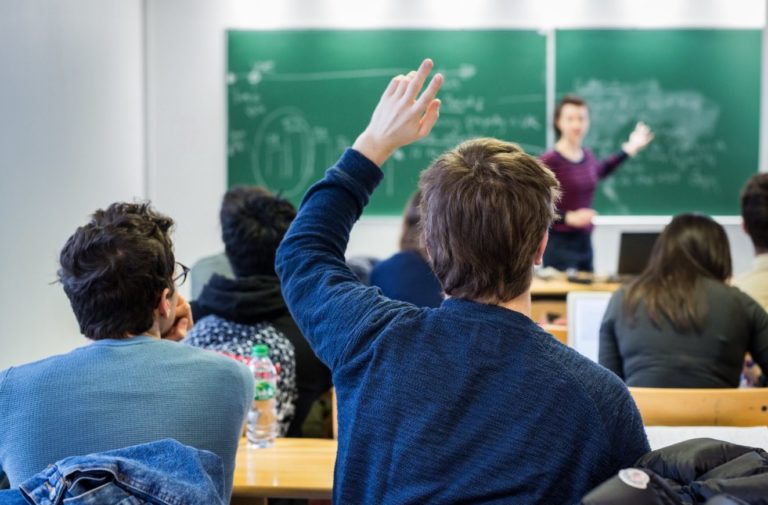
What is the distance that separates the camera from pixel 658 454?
1198mm

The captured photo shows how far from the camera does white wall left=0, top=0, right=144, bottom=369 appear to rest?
3816mm

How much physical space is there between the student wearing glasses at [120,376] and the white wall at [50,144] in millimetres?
2186

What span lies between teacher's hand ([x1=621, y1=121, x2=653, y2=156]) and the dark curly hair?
3.63m

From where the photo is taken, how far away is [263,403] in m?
2.46

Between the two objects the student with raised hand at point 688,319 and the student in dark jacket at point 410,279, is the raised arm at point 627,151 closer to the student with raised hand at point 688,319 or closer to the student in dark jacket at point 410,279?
the student in dark jacket at point 410,279

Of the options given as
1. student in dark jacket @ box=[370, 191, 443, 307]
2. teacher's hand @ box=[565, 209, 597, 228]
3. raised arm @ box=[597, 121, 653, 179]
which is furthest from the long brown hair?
raised arm @ box=[597, 121, 653, 179]

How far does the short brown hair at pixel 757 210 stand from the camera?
3193 mm

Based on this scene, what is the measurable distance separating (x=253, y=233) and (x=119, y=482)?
1.59 meters

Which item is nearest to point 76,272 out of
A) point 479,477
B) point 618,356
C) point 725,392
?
point 479,477

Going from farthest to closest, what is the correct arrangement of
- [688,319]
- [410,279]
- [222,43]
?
1. [222,43]
2. [410,279]
3. [688,319]

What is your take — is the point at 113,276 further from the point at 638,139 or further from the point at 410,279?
the point at 638,139

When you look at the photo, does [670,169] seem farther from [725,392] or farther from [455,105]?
[725,392]

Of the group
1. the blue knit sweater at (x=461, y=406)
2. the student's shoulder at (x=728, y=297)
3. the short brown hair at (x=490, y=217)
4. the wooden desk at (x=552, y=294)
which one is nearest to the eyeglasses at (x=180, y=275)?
the blue knit sweater at (x=461, y=406)

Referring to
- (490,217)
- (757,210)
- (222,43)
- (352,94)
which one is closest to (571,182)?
(352,94)
